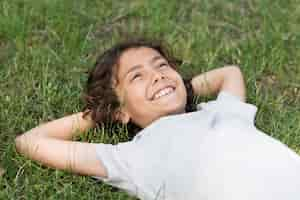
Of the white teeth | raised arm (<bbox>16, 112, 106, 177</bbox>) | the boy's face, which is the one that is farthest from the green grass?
the white teeth

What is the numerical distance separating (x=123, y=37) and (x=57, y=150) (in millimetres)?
1094

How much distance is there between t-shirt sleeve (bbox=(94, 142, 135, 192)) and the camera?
2697 millimetres

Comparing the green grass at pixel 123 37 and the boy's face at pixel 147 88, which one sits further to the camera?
the green grass at pixel 123 37

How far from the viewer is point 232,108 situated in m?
2.88

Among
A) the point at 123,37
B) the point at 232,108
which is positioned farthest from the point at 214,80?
the point at 123,37

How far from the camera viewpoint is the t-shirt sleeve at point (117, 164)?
2697mm

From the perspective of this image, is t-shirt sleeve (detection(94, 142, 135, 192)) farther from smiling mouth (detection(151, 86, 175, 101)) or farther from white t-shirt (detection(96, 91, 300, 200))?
smiling mouth (detection(151, 86, 175, 101))

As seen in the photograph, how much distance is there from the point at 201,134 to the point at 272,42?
1.15 metres

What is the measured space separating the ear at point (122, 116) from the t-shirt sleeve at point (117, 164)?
0.21 metres

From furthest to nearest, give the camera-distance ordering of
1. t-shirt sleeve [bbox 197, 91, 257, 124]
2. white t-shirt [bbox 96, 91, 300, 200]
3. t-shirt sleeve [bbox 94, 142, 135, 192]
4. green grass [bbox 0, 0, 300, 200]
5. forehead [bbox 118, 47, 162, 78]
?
green grass [bbox 0, 0, 300, 200] → forehead [bbox 118, 47, 162, 78] → t-shirt sleeve [bbox 197, 91, 257, 124] → t-shirt sleeve [bbox 94, 142, 135, 192] → white t-shirt [bbox 96, 91, 300, 200]

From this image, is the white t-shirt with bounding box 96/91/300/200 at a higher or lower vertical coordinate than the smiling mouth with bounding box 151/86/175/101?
lower

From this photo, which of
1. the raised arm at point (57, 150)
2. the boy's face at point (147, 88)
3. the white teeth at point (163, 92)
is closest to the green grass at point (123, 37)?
the raised arm at point (57, 150)

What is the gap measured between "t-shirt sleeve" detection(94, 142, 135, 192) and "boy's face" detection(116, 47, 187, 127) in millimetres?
178

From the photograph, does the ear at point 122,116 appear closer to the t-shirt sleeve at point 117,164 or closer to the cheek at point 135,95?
the cheek at point 135,95
